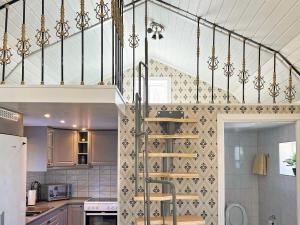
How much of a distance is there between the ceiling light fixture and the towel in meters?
2.78

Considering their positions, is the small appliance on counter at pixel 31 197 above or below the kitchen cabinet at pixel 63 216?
above

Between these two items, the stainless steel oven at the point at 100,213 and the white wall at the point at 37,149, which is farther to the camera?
the stainless steel oven at the point at 100,213

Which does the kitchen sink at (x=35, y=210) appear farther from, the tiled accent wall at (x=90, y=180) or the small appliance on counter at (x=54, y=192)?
the tiled accent wall at (x=90, y=180)

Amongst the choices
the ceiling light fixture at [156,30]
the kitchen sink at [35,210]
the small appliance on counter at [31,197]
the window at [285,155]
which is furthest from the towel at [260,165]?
the small appliance on counter at [31,197]

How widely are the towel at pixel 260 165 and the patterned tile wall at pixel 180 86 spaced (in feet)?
4.03

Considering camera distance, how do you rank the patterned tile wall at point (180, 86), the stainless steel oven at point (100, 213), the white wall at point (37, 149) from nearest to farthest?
the white wall at point (37, 149) < the stainless steel oven at point (100, 213) < the patterned tile wall at point (180, 86)

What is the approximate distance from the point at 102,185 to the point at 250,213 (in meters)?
2.80

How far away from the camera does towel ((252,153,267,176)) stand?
6.89 meters

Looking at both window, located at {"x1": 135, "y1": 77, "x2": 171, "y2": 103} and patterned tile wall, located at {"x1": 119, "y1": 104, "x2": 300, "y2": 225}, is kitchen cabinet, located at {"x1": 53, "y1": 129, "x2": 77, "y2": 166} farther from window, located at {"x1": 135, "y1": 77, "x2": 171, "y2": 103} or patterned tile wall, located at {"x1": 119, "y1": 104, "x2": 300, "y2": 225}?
patterned tile wall, located at {"x1": 119, "y1": 104, "x2": 300, "y2": 225}

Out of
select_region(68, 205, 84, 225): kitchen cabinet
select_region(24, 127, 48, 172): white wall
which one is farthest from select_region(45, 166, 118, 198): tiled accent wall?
select_region(24, 127, 48, 172): white wall

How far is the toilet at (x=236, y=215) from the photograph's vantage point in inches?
282

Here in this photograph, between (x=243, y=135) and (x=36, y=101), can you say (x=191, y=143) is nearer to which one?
(x=36, y=101)

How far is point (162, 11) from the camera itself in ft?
16.5

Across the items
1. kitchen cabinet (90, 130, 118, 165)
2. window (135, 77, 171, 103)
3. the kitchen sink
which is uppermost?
window (135, 77, 171, 103)
